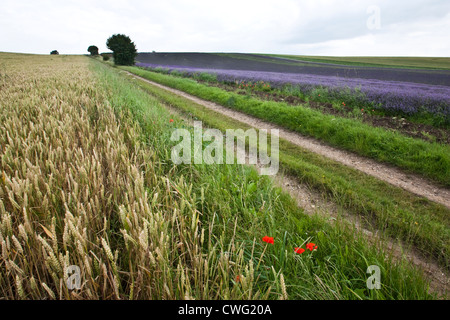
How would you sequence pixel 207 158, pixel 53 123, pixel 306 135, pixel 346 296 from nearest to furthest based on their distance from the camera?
pixel 346 296 → pixel 53 123 → pixel 207 158 → pixel 306 135

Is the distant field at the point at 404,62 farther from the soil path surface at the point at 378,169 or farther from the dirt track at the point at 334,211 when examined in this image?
the dirt track at the point at 334,211

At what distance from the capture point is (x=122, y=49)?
4825 cm

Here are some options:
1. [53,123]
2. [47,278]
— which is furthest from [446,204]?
[53,123]

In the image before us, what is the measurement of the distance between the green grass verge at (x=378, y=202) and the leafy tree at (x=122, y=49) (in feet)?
171

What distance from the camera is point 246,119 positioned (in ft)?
32.4

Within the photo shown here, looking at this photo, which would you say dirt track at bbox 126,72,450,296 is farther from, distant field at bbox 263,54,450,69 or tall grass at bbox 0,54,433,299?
distant field at bbox 263,54,450,69

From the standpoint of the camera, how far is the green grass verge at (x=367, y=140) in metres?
5.26

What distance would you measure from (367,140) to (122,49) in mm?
53884

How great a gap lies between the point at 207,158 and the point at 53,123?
7.97 ft

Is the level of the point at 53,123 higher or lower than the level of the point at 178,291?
higher

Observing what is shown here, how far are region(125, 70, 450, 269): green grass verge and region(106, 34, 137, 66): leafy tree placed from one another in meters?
52.2

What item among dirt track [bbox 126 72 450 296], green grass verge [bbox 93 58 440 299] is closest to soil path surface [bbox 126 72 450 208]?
dirt track [bbox 126 72 450 296]
